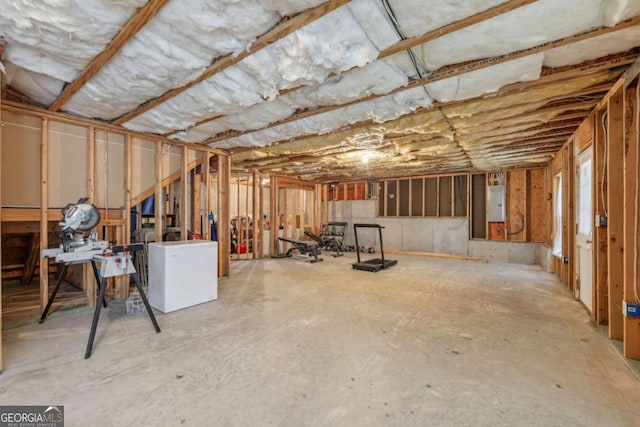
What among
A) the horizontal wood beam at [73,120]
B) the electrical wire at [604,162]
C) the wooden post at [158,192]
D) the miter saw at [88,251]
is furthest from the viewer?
the wooden post at [158,192]

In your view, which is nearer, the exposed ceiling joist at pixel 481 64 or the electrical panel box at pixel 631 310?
the exposed ceiling joist at pixel 481 64

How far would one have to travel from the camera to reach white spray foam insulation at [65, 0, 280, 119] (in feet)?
5.42

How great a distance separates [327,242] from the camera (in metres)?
8.36

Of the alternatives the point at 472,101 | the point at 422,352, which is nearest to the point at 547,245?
the point at 472,101

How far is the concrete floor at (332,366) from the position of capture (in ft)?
5.44

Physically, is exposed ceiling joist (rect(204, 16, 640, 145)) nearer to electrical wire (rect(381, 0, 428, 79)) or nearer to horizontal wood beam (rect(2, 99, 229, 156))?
electrical wire (rect(381, 0, 428, 79))

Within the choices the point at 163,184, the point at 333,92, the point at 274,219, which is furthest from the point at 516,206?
the point at 163,184

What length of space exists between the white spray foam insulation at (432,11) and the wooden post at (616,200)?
6.36 feet

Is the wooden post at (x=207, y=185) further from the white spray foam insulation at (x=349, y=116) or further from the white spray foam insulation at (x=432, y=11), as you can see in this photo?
the white spray foam insulation at (x=432, y=11)

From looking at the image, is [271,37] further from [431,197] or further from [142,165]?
[431,197]

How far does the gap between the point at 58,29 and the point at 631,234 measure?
Result: 4.43 meters

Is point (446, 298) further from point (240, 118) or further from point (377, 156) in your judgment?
point (240, 118)

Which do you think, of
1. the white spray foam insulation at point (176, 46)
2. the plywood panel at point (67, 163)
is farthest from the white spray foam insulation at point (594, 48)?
the plywood panel at point (67, 163)

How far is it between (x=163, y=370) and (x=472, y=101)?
361cm
